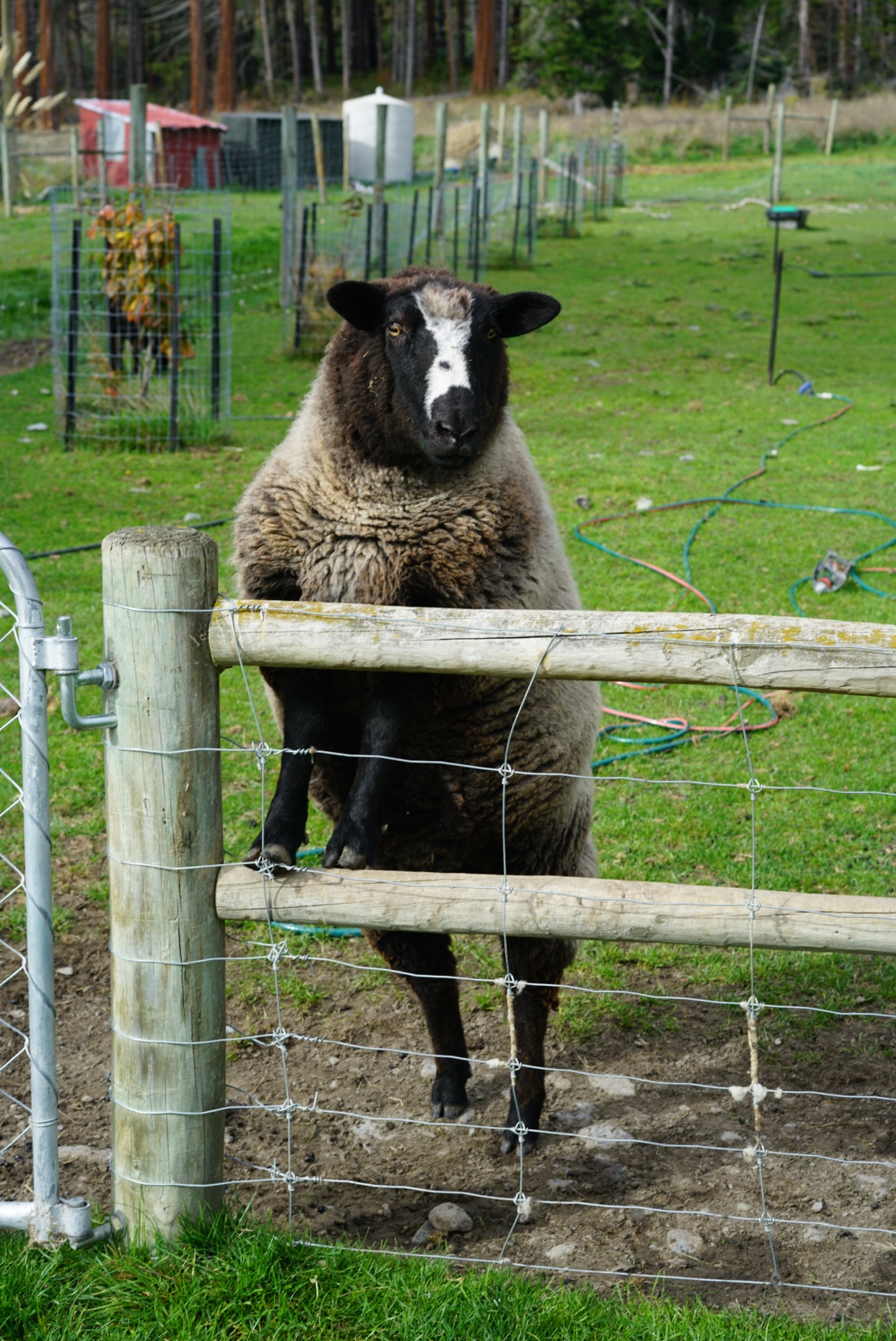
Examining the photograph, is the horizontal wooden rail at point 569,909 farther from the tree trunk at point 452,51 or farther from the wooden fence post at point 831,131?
the tree trunk at point 452,51

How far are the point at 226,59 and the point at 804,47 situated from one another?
26684 mm

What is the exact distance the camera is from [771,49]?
52094mm

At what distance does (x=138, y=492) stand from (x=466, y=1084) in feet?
22.4

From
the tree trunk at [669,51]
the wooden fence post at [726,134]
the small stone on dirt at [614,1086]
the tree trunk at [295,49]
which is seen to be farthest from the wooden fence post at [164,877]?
the tree trunk at [295,49]

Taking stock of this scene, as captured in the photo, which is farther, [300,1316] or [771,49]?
[771,49]

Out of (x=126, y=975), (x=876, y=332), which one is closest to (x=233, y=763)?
(x=126, y=975)

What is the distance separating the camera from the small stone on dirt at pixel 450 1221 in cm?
310

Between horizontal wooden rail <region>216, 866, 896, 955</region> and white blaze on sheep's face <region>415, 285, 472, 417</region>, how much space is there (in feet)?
4.70

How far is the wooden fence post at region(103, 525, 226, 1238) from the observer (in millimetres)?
2420

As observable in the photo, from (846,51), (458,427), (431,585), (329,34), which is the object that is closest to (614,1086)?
(431,585)

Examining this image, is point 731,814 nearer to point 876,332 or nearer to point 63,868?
point 63,868

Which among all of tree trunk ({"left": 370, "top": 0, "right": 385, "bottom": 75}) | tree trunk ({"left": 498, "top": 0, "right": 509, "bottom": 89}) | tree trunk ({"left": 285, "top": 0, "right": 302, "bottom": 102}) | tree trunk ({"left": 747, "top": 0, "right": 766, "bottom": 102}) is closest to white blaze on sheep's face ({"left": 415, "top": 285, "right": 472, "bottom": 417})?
tree trunk ({"left": 747, "top": 0, "right": 766, "bottom": 102})

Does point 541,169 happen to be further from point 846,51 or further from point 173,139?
point 846,51

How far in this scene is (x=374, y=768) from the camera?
3.04m
